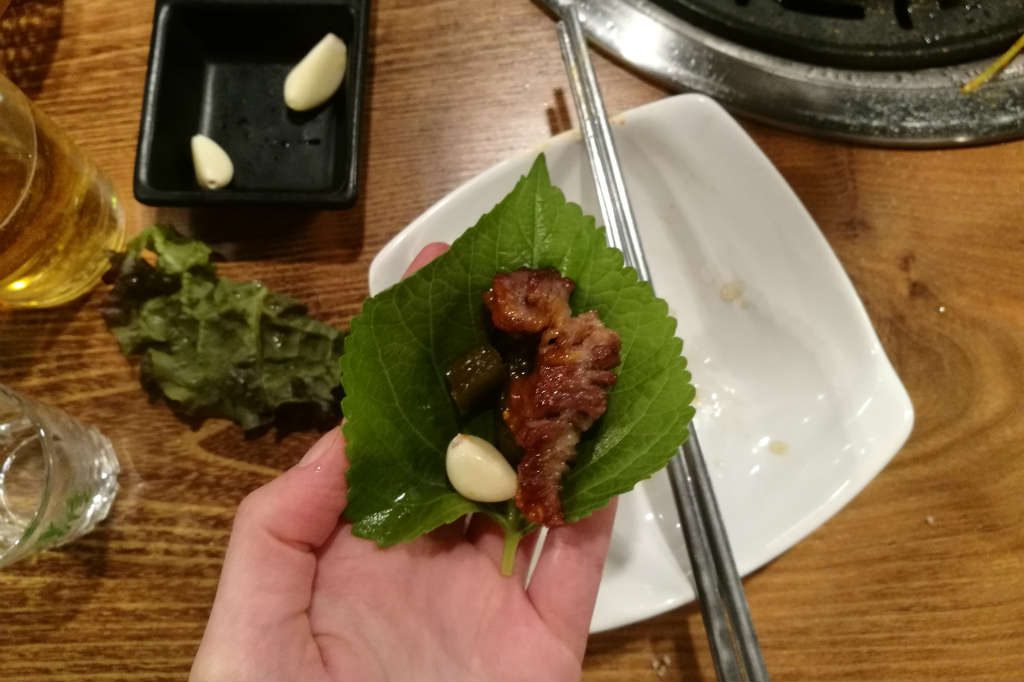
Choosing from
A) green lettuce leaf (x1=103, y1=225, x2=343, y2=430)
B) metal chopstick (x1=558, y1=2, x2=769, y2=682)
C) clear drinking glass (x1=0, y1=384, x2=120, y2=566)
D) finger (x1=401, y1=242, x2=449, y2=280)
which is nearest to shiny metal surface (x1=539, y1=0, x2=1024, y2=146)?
metal chopstick (x1=558, y1=2, x2=769, y2=682)

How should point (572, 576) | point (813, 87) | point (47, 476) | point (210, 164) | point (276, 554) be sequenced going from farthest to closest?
point (813, 87)
point (210, 164)
point (47, 476)
point (572, 576)
point (276, 554)

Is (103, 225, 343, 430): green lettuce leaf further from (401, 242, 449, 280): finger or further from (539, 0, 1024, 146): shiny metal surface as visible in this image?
(539, 0, 1024, 146): shiny metal surface

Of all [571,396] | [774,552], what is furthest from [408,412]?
[774,552]

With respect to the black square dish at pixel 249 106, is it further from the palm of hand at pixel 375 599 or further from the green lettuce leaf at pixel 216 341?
the palm of hand at pixel 375 599

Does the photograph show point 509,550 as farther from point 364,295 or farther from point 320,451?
point 364,295

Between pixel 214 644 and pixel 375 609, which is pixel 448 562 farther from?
pixel 214 644

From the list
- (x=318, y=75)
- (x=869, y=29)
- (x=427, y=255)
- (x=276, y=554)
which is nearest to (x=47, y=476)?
(x=276, y=554)

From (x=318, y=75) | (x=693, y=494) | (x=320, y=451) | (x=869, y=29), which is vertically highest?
(x=318, y=75)

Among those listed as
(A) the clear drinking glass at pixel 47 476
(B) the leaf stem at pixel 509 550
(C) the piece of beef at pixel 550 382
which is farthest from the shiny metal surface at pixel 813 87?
(A) the clear drinking glass at pixel 47 476
